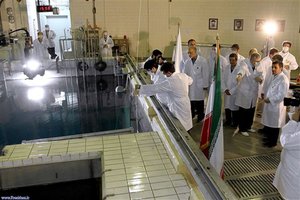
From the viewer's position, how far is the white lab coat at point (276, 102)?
3869 mm

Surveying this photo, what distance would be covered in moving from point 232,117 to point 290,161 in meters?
2.56

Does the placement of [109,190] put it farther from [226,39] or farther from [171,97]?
[226,39]

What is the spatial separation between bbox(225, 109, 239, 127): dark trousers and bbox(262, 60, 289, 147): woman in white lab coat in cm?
68

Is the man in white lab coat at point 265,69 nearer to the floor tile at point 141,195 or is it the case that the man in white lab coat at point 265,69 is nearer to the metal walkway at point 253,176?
the metal walkway at point 253,176

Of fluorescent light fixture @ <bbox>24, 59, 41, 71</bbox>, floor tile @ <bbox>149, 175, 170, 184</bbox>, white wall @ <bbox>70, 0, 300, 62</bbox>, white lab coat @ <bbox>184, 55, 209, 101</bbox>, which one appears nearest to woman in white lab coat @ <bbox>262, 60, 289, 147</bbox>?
white lab coat @ <bbox>184, 55, 209, 101</bbox>

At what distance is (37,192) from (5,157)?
1.58 feet

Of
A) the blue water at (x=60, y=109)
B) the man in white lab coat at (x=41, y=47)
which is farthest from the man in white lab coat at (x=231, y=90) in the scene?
the man in white lab coat at (x=41, y=47)

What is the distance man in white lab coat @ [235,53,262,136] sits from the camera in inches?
182

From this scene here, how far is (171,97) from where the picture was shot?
3.67 m

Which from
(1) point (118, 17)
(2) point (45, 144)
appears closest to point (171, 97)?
(2) point (45, 144)

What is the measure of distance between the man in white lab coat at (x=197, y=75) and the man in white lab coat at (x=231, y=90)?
39 cm

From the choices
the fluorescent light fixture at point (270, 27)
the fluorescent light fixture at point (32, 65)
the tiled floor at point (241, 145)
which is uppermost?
the fluorescent light fixture at point (270, 27)

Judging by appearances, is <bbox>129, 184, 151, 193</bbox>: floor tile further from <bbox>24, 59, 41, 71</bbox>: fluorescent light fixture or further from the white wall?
the white wall

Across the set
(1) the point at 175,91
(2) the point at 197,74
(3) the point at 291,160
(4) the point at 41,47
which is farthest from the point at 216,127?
(4) the point at 41,47
